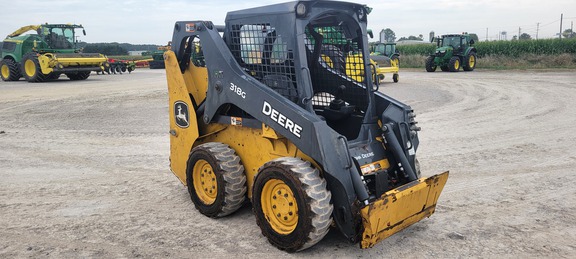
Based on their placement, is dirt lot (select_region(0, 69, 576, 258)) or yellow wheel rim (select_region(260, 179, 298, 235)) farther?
dirt lot (select_region(0, 69, 576, 258))

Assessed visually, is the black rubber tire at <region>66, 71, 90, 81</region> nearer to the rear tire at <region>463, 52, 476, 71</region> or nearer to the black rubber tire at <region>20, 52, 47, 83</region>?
the black rubber tire at <region>20, 52, 47, 83</region>

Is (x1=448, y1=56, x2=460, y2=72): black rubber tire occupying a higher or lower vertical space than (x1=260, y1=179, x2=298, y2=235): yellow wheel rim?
higher

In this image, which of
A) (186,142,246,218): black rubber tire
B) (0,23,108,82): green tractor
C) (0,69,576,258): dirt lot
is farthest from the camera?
(0,23,108,82): green tractor

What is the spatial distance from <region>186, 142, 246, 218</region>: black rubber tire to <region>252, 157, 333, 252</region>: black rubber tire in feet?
2.13

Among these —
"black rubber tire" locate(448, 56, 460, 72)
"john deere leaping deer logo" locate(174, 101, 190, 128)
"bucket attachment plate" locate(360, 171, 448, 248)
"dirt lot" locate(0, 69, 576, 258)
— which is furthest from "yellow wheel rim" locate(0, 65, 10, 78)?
"bucket attachment plate" locate(360, 171, 448, 248)

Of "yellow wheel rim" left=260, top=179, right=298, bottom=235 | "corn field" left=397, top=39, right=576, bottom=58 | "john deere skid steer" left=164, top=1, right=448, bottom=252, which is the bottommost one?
"yellow wheel rim" left=260, top=179, right=298, bottom=235

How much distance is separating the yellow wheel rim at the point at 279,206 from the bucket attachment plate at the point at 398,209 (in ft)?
2.04

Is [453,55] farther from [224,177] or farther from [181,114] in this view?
[224,177]

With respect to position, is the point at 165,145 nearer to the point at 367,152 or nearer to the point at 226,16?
the point at 226,16

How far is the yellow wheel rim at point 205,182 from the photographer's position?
4969mm

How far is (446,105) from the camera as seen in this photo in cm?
1338

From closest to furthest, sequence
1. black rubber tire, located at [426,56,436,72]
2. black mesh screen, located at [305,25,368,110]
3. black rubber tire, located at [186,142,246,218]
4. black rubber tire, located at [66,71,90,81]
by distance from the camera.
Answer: black rubber tire, located at [186,142,246,218] < black mesh screen, located at [305,25,368,110] < black rubber tire, located at [66,71,90,81] < black rubber tire, located at [426,56,436,72]

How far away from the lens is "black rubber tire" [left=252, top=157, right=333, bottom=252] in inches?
150

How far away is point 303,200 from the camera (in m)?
3.83
